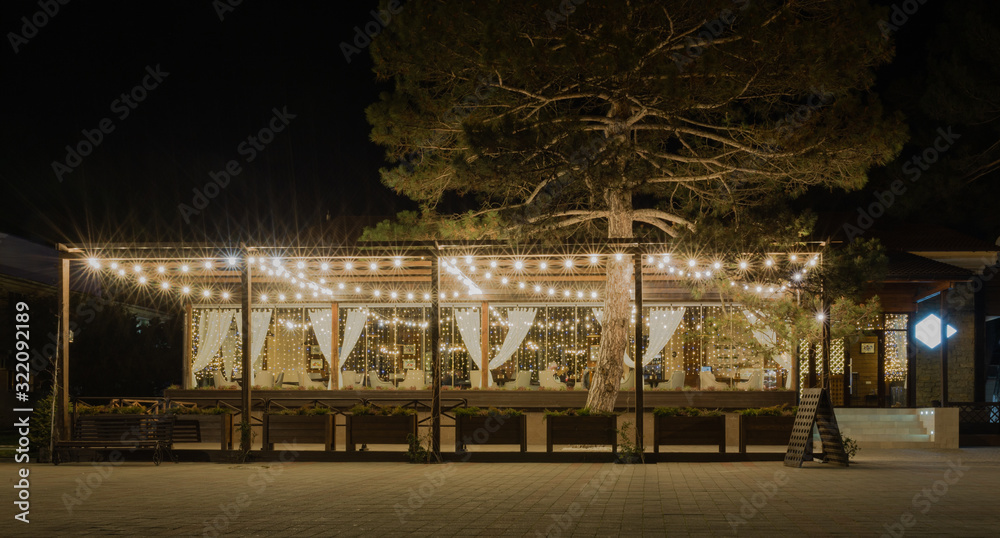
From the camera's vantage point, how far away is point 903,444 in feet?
57.3

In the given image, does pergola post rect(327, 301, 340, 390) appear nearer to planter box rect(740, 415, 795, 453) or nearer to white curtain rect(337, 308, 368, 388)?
white curtain rect(337, 308, 368, 388)

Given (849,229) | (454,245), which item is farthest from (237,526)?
(849,229)

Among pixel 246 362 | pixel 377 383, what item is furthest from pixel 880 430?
pixel 246 362

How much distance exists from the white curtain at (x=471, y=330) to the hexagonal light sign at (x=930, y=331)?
10.6 m

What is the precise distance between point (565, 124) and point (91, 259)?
7.22 metres

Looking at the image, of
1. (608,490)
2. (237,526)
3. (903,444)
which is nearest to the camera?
(237,526)

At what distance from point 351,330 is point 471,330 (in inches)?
122

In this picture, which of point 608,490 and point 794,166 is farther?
point 794,166

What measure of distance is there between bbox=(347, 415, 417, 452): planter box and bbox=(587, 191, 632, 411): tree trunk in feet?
9.72

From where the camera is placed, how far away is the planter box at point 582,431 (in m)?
12.7

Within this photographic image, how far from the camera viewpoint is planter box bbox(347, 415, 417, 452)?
42.9 feet

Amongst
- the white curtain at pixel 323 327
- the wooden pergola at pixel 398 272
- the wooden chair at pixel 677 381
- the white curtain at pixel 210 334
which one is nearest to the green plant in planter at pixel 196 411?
the wooden pergola at pixel 398 272

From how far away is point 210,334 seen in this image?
73.0 ft

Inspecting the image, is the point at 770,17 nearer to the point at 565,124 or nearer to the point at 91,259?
the point at 565,124
